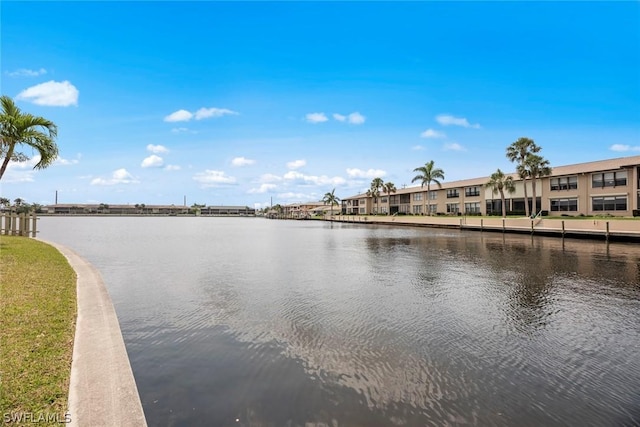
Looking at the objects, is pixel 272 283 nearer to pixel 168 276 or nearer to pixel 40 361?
pixel 168 276

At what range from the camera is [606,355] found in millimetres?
7719

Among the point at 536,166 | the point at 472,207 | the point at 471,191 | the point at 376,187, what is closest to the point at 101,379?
the point at 536,166

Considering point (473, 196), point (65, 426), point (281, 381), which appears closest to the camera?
point (65, 426)

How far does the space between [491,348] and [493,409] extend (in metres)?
2.73

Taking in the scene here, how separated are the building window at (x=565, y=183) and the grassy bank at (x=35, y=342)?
6250 cm

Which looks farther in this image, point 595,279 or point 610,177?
point 610,177

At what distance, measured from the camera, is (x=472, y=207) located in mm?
74188

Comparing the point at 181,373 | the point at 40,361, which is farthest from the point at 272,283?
the point at 40,361

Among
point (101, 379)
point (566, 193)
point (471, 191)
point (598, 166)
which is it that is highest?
point (598, 166)

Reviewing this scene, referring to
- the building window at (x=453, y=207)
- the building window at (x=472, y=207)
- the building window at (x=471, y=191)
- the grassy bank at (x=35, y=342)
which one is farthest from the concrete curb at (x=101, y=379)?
the building window at (x=453, y=207)

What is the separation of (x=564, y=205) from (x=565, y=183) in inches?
132

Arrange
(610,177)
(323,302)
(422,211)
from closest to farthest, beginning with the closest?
(323,302)
(610,177)
(422,211)

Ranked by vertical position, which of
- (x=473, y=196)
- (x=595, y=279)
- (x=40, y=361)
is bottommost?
(x=595, y=279)

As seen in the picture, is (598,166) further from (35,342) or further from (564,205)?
(35,342)
